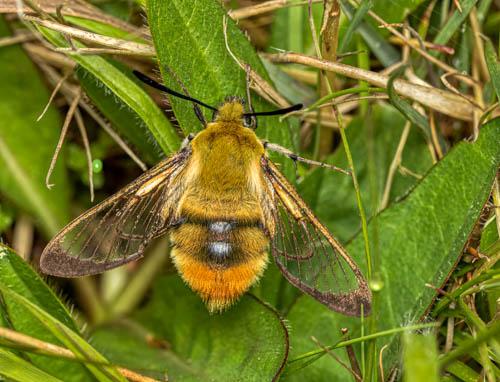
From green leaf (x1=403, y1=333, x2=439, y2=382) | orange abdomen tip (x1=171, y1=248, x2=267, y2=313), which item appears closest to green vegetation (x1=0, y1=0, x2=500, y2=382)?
orange abdomen tip (x1=171, y1=248, x2=267, y2=313)

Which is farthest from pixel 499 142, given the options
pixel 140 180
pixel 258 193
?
pixel 140 180

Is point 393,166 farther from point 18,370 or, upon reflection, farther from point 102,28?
point 18,370

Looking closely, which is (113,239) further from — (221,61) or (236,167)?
(221,61)

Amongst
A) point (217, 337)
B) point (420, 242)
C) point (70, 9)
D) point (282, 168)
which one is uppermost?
point (70, 9)

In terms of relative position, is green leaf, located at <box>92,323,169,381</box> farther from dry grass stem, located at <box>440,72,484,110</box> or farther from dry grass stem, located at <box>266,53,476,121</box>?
dry grass stem, located at <box>440,72,484,110</box>

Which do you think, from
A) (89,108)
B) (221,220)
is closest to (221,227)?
(221,220)
